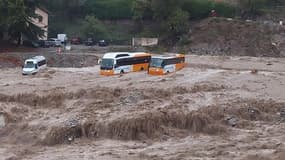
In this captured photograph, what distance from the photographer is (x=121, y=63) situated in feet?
221

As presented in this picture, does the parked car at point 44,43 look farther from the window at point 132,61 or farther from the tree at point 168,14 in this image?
the window at point 132,61

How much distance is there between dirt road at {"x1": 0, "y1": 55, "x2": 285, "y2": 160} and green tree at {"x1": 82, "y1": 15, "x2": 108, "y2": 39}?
3339cm

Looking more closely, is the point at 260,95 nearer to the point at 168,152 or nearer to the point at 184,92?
the point at 184,92

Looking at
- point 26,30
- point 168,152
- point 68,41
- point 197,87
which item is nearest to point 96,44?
point 68,41

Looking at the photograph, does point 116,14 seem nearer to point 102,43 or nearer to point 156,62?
point 102,43

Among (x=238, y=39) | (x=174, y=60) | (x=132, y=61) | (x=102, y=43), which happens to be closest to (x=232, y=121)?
(x=174, y=60)

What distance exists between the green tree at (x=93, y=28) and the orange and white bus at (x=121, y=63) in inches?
1159

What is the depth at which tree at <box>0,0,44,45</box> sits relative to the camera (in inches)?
3164

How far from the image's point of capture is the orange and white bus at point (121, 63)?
218 feet

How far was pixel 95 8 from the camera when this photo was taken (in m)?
106

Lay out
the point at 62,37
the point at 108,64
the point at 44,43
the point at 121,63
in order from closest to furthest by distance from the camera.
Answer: the point at 108,64, the point at 121,63, the point at 44,43, the point at 62,37

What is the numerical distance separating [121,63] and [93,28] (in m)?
31.7

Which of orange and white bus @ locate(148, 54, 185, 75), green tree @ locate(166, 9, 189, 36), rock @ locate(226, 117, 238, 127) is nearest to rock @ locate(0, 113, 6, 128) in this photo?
rock @ locate(226, 117, 238, 127)

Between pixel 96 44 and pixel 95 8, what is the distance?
12039 mm
